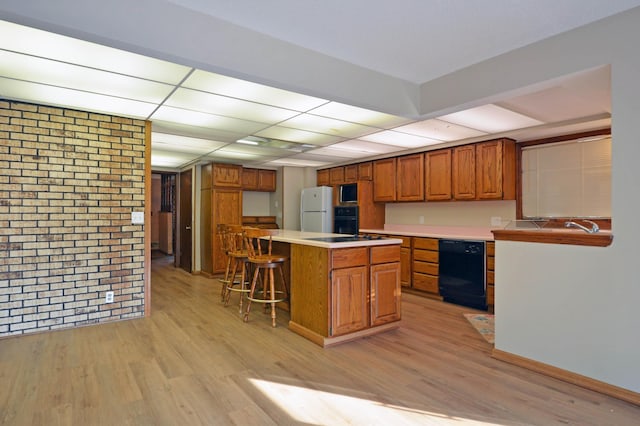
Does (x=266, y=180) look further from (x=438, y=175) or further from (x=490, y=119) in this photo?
(x=490, y=119)

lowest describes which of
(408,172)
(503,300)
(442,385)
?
(442,385)

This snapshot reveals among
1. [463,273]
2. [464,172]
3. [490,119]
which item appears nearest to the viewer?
[490,119]

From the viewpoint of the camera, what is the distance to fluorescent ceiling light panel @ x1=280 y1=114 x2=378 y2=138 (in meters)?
3.94

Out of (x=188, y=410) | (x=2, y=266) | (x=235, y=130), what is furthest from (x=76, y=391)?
(x=235, y=130)

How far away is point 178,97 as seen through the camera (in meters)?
3.22

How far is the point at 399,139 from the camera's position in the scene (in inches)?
192

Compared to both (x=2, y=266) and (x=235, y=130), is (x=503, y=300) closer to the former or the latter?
(x=235, y=130)

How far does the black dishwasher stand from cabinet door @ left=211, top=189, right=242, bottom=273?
3.83m

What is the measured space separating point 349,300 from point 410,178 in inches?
118

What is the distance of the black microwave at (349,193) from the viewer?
6.35m

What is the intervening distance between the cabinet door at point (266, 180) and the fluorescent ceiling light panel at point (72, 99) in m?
3.92

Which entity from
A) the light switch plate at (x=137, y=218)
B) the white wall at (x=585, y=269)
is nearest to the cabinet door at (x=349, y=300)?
the white wall at (x=585, y=269)

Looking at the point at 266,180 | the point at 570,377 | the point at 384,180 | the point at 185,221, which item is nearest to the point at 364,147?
the point at 384,180

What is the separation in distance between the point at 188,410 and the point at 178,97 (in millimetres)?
2551
